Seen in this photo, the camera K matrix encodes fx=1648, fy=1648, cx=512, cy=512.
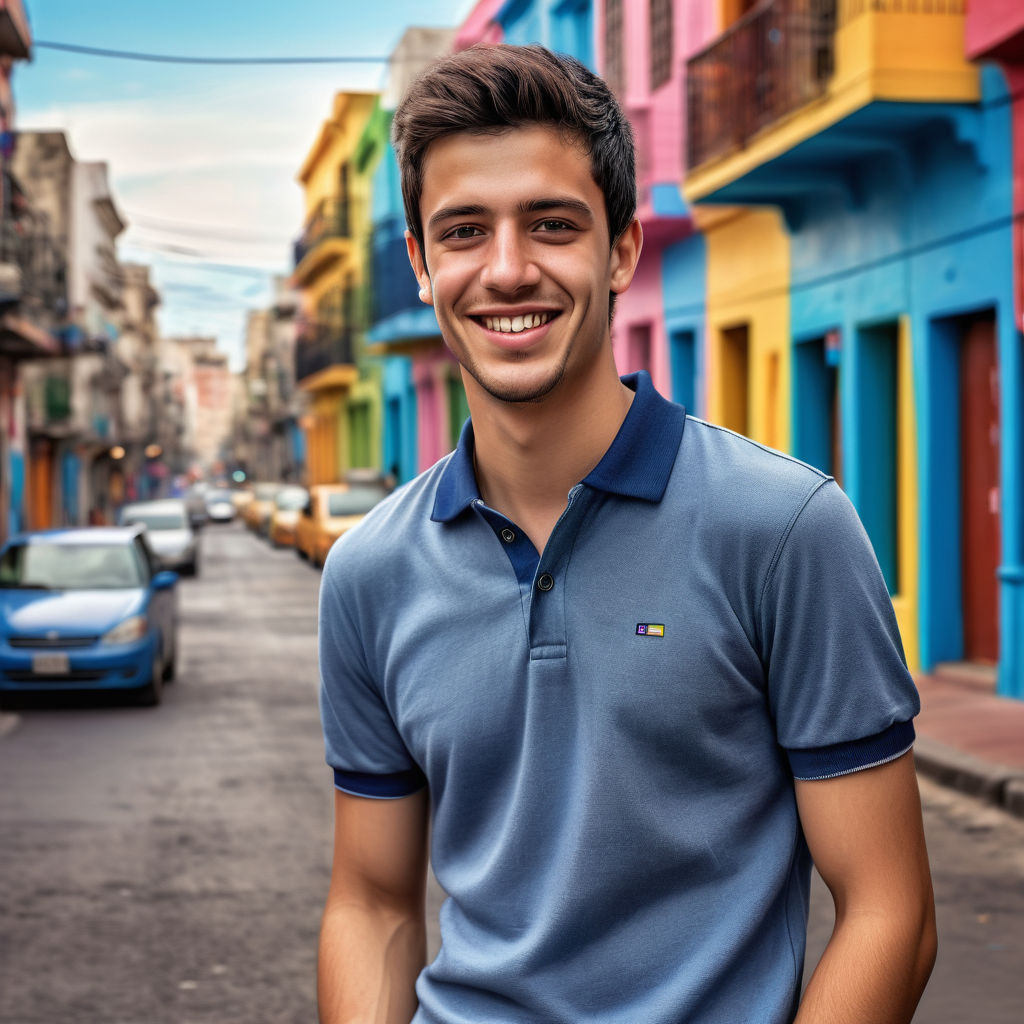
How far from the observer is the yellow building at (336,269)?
4975 centimetres

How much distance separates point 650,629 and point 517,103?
2.19 ft

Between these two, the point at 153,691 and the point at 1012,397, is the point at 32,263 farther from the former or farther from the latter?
the point at 1012,397

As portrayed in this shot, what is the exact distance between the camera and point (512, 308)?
6.89ft

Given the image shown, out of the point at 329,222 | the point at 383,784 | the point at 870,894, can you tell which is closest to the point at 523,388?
the point at 383,784

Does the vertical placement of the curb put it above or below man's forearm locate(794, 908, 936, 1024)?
below

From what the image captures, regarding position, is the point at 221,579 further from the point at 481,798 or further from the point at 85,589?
the point at 481,798

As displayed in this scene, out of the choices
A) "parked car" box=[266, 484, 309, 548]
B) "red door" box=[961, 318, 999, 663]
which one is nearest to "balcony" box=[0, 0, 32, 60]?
"parked car" box=[266, 484, 309, 548]

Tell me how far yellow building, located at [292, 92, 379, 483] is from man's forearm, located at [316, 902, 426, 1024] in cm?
4483

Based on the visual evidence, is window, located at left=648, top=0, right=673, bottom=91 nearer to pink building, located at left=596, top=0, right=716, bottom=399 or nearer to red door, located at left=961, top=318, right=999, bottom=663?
pink building, located at left=596, top=0, right=716, bottom=399

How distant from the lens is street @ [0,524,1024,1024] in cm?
577

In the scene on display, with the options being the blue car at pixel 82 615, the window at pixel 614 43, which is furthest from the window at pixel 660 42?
the blue car at pixel 82 615

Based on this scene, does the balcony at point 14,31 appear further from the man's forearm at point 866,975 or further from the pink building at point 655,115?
the man's forearm at point 866,975

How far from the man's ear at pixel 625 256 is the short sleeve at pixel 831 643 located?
0.45 metres

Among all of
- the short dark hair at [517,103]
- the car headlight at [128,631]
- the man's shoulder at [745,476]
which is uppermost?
the short dark hair at [517,103]
